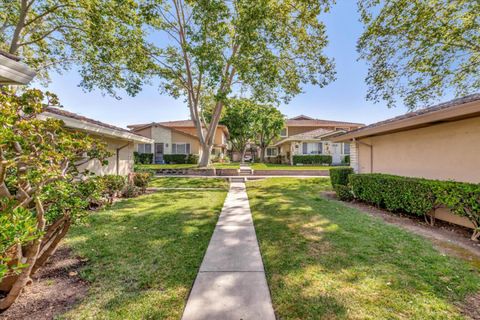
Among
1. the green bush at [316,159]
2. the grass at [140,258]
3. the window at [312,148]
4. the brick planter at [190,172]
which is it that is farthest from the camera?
the window at [312,148]

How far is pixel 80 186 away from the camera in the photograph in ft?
11.3

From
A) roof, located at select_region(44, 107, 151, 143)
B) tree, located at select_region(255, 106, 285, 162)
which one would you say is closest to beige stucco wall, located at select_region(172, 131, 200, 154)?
tree, located at select_region(255, 106, 285, 162)

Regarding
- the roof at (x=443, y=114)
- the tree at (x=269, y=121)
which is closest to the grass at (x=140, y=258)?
the roof at (x=443, y=114)

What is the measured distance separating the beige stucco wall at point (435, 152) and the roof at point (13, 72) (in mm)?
9087

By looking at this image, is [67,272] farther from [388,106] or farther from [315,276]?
[388,106]

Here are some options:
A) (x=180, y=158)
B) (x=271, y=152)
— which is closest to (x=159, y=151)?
(x=180, y=158)

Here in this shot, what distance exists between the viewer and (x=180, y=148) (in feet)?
86.1

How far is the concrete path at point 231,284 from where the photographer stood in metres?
2.41

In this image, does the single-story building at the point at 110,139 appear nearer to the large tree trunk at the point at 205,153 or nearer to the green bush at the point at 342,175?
the large tree trunk at the point at 205,153

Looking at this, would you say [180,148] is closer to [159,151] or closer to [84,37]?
[159,151]

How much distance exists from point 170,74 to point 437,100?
633 inches

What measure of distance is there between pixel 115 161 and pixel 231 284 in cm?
886

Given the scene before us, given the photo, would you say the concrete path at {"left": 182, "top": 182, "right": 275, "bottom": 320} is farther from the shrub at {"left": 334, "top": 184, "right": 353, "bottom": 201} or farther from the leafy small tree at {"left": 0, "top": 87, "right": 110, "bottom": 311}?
the shrub at {"left": 334, "top": 184, "right": 353, "bottom": 201}

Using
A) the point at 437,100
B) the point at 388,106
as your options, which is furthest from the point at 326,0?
the point at 437,100
